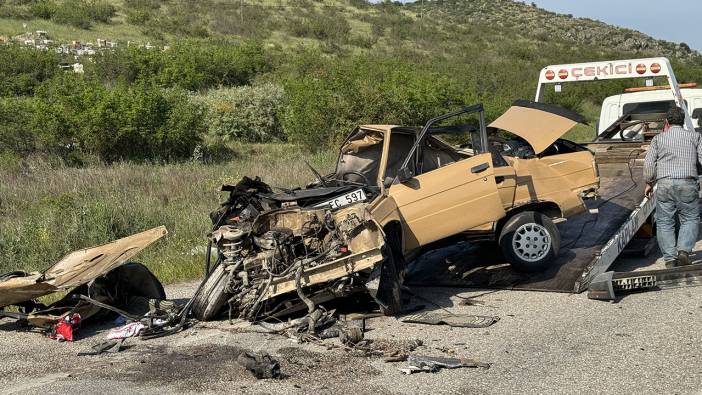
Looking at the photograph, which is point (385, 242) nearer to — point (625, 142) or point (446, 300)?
point (446, 300)

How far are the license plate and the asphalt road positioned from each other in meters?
1.35

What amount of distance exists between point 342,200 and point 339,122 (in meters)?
14.9

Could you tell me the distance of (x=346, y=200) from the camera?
314 inches

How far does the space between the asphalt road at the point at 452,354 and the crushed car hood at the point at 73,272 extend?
0.49m

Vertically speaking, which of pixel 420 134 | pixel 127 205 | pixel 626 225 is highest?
pixel 420 134

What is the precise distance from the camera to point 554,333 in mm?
6613

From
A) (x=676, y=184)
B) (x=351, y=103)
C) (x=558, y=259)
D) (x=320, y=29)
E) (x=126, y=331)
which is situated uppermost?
(x=320, y=29)

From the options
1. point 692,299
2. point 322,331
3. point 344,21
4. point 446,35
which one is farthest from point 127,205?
point 446,35

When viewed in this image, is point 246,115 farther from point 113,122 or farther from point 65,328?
point 65,328

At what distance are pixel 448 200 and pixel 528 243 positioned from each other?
116cm

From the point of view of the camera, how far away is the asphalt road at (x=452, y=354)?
5492 mm

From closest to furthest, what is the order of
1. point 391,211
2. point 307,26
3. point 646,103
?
point 391,211
point 646,103
point 307,26

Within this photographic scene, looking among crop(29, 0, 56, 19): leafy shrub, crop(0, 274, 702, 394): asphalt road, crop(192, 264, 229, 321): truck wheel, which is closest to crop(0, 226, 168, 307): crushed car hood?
crop(0, 274, 702, 394): asphalt road

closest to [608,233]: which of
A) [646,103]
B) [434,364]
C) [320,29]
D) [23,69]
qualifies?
[434,364]
